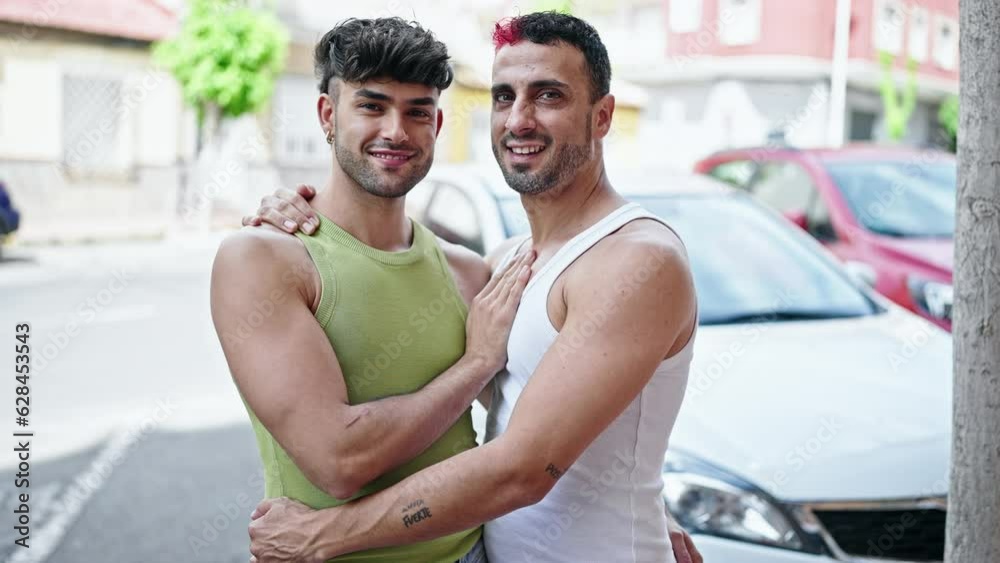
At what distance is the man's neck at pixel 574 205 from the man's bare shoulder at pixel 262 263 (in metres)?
0.58

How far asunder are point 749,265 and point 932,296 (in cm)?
193

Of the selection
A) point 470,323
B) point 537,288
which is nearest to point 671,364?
point 537,288

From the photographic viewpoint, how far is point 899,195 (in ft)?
22.0

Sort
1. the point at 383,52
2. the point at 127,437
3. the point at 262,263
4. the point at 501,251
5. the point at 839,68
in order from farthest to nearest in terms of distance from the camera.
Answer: the point at 839,68 → the point at 127,437 → the point at 501,251 → the point at 383,52 → the point at 262,263

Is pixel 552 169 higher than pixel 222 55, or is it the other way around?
pixel 222 55

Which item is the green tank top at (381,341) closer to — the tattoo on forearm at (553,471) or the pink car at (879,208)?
the tattoo on forearm at (553,471)

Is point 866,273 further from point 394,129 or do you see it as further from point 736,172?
point 394,129

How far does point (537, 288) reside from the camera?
2.14 meters

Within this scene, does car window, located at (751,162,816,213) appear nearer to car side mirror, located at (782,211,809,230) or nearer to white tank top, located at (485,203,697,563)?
car side mirror, located at (782,211,809,230)

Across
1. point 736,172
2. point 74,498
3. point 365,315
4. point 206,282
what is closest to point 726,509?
point 365,315

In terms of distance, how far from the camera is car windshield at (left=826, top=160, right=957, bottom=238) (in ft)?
21.0

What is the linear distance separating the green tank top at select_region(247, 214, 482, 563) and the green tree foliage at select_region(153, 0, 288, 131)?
1789 centimetres

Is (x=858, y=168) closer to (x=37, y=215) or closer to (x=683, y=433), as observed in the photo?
(x=683, y=433)

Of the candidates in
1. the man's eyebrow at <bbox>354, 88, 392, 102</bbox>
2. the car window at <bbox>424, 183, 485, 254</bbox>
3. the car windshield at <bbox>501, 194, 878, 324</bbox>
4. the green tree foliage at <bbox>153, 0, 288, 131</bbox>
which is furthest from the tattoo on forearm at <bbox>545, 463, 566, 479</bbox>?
the green tree foliage at <bbox>153, 0, 288, 131</bbox>
